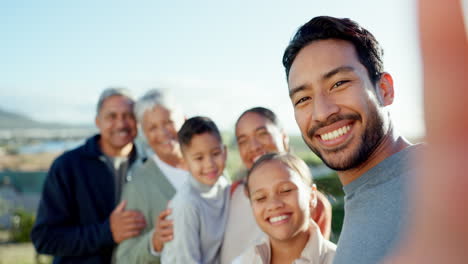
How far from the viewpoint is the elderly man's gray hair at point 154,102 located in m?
3.13

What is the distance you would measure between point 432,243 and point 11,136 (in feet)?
60.7

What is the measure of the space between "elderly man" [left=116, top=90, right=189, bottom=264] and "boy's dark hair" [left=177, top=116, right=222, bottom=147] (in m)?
0.25

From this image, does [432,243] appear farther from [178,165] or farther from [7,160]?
[7,160]

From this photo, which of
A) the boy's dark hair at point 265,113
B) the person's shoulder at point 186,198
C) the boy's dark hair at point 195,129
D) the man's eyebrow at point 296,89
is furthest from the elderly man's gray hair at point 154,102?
the man's eyebrow at point 296,89

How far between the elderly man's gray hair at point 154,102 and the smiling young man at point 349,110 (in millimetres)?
1768

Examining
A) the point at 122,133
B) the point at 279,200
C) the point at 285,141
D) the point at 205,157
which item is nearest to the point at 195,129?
the point at 205,157

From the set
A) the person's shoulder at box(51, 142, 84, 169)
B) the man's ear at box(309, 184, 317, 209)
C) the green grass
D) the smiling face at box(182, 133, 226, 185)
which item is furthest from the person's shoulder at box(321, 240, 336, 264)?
the green grass

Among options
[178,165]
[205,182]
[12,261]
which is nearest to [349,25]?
[205,182]

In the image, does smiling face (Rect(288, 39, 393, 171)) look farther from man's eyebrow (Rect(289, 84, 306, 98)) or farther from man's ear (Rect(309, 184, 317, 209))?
man's ear (Rect(309, 184, 317, 209))

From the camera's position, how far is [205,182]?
277cm

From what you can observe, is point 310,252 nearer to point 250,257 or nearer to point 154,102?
point 250,257

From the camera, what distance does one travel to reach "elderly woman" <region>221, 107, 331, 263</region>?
2.46 metres

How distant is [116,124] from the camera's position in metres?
3.33

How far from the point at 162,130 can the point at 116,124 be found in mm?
480
